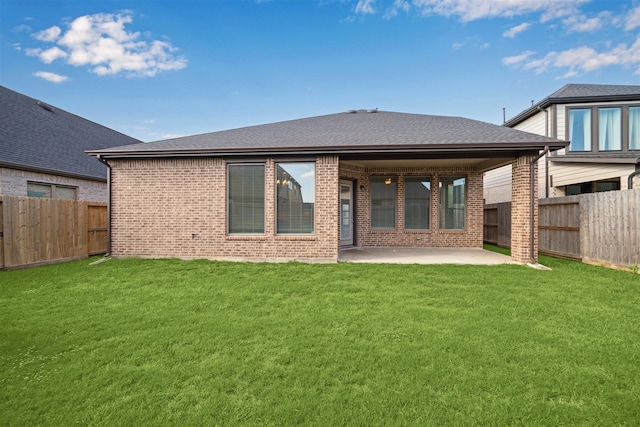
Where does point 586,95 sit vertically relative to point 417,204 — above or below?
above

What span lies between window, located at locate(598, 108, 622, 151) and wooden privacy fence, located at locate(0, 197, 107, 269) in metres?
18.8

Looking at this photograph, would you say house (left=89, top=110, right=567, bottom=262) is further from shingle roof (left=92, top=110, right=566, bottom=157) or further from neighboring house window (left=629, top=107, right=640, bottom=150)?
neighboring house window (left=629, top=107, right=640, bottom=150)

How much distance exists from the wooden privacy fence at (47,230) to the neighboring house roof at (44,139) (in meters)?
3.59

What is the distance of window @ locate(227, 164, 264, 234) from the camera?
8.12 meters

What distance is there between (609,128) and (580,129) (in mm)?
1022

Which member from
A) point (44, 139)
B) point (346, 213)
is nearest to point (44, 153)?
point (44, 139)

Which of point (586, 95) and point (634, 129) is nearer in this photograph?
point (634, 129)

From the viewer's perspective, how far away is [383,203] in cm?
1125

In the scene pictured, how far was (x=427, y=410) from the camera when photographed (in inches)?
80.7

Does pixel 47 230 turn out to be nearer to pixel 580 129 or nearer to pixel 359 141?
pixel 359 141

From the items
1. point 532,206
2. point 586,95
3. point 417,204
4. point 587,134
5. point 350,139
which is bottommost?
point 532,206

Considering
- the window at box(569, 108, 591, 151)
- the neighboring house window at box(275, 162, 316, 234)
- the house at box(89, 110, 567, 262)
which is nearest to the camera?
the house at box(89, 110, 567, 262)

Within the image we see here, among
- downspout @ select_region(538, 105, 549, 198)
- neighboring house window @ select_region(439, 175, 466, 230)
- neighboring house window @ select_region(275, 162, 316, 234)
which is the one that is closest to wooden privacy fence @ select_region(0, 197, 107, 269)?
neighboring house window @ select_region(275, 162, 316, 234)

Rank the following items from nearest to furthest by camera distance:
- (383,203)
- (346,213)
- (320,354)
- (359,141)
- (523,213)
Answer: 1. (320,354)
2. (523,213)
3. (359,141)
4. (346,213)
5. (383,203)
